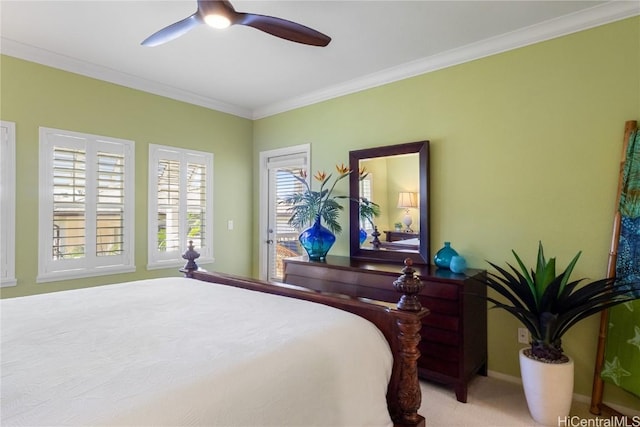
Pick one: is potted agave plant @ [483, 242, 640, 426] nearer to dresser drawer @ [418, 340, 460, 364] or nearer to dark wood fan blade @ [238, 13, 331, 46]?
dresser drawer @ [418, 340, 460, 364]

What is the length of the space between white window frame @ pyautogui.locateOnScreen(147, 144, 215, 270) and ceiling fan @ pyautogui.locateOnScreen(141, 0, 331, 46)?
173cm

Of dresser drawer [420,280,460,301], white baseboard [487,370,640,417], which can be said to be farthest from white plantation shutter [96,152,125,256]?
white baseboard [487,370,640,417]

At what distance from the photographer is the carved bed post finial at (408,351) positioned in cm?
147

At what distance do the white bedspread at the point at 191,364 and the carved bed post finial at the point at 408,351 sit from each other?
3.4 inches

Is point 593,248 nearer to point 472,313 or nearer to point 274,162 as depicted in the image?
point 472,313

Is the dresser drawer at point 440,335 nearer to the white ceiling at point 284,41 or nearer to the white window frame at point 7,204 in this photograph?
the white ceiling at point 284,41

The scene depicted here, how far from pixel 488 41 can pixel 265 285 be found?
2499 mm

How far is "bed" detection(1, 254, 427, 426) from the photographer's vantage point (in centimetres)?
90

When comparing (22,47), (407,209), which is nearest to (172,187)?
(22,47)

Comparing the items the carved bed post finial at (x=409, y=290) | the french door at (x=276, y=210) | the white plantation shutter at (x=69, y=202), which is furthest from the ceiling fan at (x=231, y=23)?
the french door at (x=276, y=210)

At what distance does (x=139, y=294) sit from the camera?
2025 mm

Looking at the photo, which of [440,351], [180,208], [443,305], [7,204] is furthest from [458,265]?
[7,204]

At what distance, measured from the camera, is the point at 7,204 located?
2.79m

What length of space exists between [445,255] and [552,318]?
845 millimetres
